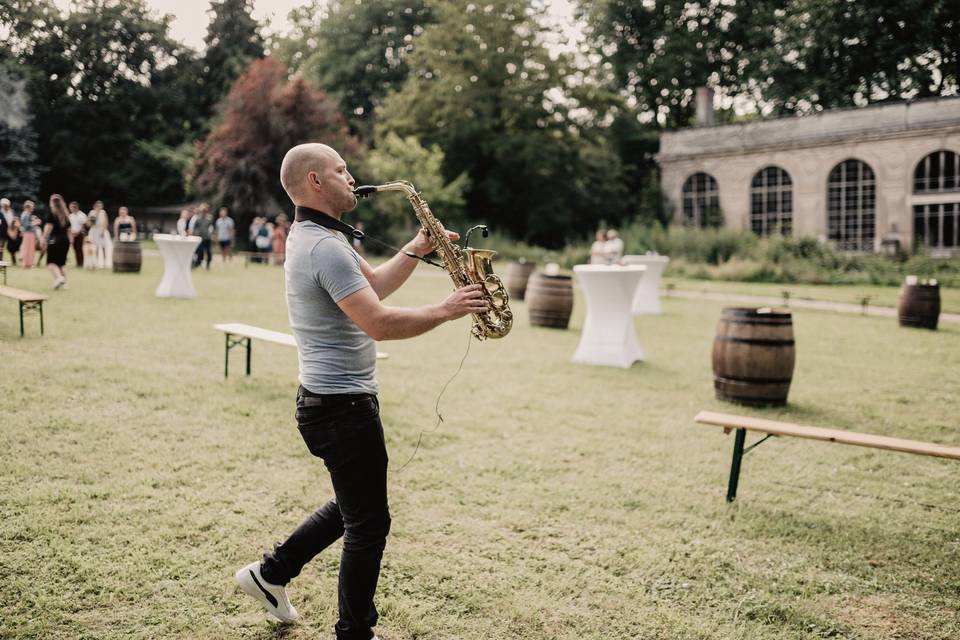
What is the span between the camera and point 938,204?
32.1 m

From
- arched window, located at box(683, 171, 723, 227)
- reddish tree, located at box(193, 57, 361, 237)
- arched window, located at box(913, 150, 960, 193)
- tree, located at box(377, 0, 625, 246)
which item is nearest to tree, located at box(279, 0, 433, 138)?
tree, located at box(377, 0, 625, 246)

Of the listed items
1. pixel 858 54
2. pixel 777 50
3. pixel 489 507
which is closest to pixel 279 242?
pixel 489 507

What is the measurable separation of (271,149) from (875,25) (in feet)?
104

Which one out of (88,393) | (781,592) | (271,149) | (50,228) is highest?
(271,149)

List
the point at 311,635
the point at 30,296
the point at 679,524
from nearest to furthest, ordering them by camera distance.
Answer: the point at 311,635 < the point at 679,524 < the point at 30,296

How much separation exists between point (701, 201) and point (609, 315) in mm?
31075

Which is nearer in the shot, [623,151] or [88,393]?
[88,393]

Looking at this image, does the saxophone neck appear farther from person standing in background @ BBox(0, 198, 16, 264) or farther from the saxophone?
person standing in background @ BBox(0, 198, 16, 264)

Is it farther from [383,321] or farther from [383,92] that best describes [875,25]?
[383,321]

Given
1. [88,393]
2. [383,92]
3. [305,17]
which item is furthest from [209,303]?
[305,17]

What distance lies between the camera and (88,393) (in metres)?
7.02

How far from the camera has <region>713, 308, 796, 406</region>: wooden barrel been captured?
7.64 metres

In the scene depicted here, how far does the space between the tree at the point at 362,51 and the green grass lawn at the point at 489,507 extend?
3929cm

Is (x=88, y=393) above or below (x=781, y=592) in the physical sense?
above
